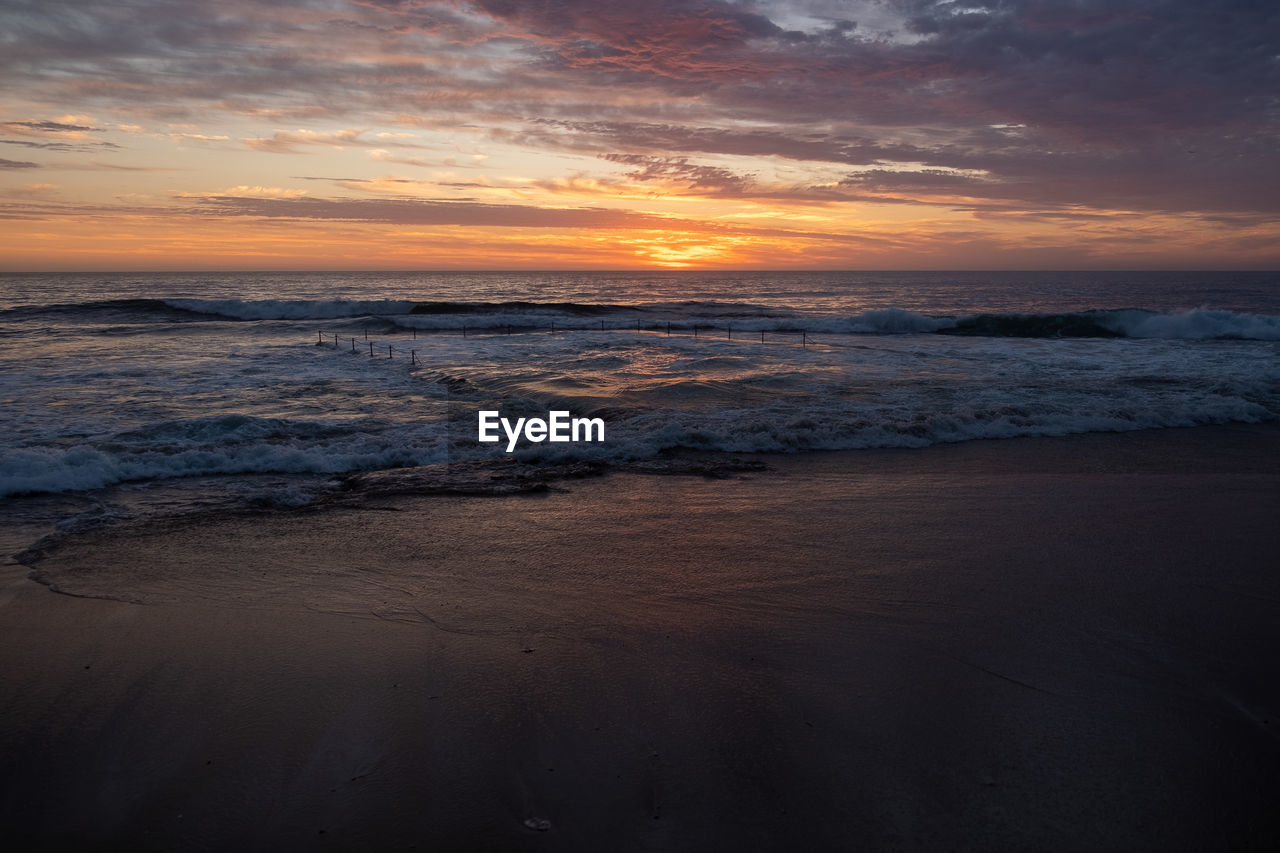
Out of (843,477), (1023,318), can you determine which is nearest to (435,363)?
(843,477)

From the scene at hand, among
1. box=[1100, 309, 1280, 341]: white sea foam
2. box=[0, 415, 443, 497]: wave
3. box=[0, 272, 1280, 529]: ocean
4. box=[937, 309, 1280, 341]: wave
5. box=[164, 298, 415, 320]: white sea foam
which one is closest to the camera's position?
box=[0, 415, 443, 497]: wave

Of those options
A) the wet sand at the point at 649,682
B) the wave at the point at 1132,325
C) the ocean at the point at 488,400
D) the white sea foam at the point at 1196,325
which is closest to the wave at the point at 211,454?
the ocean at the point at 488,400

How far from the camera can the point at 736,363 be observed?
1964 centimetres

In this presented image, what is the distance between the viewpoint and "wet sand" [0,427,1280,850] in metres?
3.32

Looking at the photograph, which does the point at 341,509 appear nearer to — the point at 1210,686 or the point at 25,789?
the point at 25,789

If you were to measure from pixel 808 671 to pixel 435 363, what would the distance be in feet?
57.6

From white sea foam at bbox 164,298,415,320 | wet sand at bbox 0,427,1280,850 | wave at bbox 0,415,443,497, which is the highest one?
white sea foam at bbox 164,298,415,320

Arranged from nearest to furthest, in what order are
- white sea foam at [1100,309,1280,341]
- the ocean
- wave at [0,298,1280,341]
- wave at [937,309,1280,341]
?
the ocean → white sea foam at [1100,309,1280,341] → wave at [937,309,1280,341] → wave at [0,298,1280,341]

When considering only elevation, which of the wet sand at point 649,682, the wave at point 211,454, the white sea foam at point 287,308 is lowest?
the wet sand at point 649,682

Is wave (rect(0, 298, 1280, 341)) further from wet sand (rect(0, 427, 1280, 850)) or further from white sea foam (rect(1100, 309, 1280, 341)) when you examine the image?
wet sand (rect(0, 427, 1280, 850))

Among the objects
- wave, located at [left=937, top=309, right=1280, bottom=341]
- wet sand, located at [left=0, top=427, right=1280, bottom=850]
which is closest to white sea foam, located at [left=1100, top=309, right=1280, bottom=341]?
wave, located at [left=937, top=309, right=1280, bottom=341]

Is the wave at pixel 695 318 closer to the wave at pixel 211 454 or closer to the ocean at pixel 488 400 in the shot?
the ocean at pixel 488 400

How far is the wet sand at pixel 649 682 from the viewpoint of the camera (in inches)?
131

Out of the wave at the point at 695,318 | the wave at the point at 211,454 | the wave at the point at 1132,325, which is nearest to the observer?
the wave at the point at 211,454
